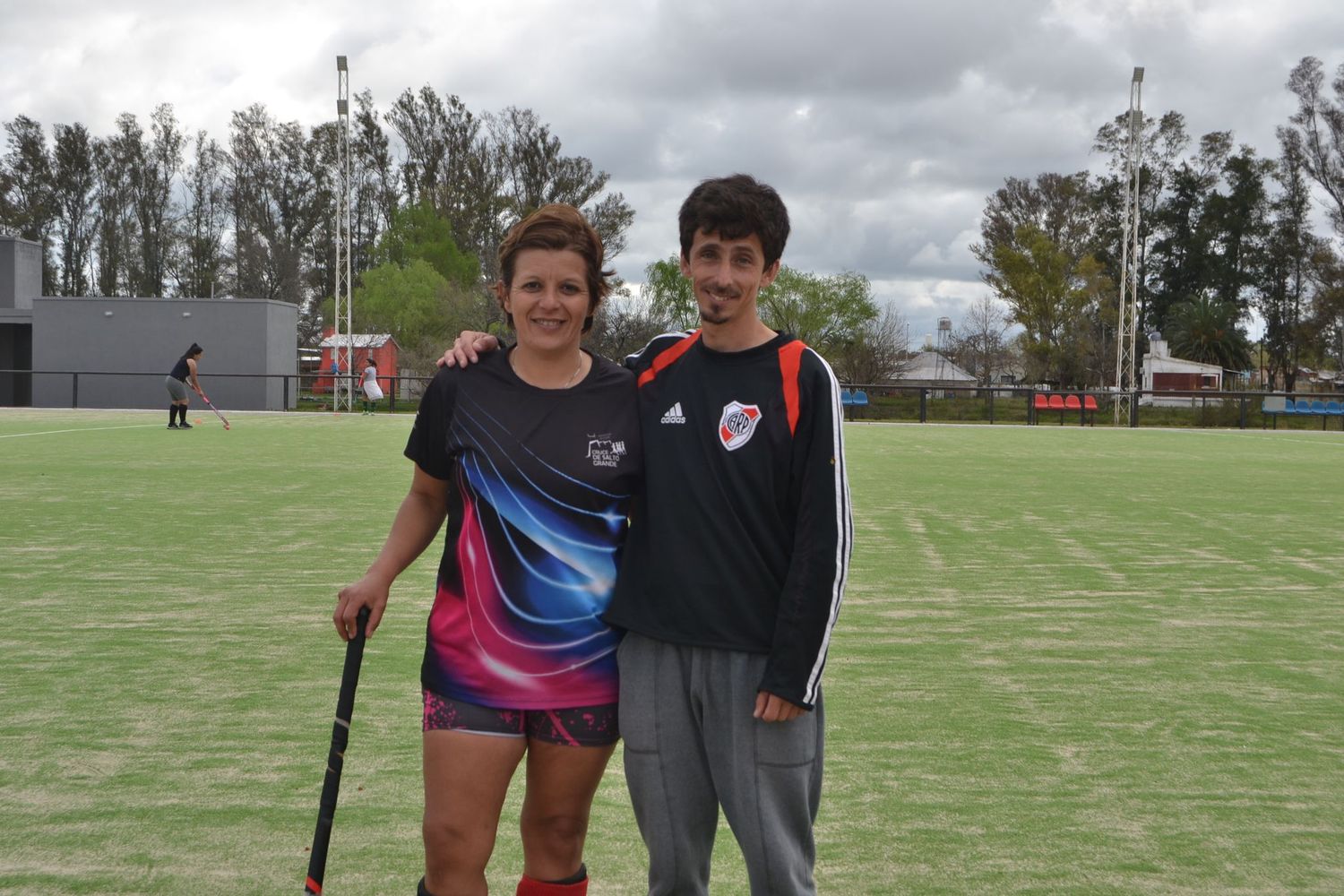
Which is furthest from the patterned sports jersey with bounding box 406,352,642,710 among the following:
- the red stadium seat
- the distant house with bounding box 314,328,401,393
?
the distant house with bounding box 314,328,401,393

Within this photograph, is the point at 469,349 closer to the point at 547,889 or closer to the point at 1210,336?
the point at 547,889

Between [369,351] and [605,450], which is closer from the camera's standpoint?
[605,450]

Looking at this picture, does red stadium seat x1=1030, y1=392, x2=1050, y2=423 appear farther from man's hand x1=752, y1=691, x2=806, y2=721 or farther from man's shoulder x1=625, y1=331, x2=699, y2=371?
man's hand x1=752, y1=691, x2=806, y2=721

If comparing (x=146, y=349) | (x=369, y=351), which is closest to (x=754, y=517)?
(x=146, y=349)

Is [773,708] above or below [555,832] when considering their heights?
above

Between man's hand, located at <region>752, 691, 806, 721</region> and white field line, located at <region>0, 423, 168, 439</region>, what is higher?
man's hand, located at <region>752, 691, 806, 721</region>

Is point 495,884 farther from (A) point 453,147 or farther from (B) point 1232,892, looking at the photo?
(A) point 453,147

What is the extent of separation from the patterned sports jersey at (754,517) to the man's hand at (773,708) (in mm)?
18

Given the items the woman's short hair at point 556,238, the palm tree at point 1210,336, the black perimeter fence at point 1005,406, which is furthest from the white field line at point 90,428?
the palm tree at point 1210,336

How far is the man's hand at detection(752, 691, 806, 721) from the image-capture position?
241cm

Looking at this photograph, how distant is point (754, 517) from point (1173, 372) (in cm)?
6071

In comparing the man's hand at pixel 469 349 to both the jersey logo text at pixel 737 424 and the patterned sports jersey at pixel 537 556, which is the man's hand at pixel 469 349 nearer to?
the patterned sports jersey at pixel 537 556

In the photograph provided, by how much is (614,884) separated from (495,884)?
30 centimetres

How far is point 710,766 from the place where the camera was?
8.33 ft
